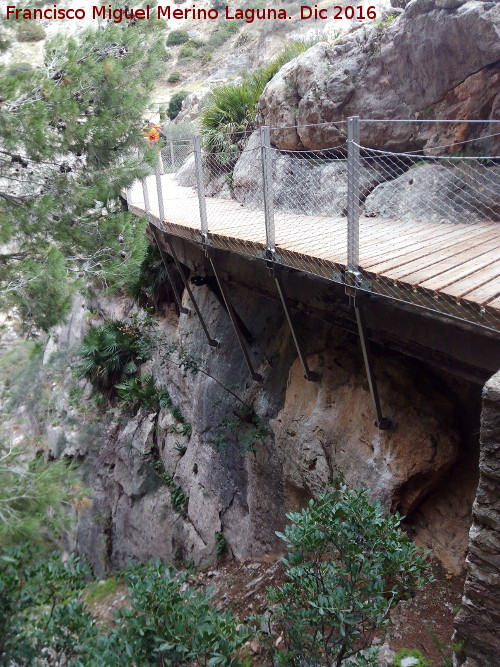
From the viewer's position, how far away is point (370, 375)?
4078mm

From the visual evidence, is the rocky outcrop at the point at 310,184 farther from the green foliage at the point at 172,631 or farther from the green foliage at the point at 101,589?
the green foliage at the point at 101,589

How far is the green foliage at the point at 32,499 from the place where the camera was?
4113mm

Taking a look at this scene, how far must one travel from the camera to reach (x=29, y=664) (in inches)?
107

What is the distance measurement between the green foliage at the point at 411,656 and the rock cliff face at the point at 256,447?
2.89 ft

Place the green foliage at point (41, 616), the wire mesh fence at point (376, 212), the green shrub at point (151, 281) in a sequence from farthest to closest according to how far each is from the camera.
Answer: the green shrub at point (151, 281), the wire mesh fence at point (376, 212), the green foliage at point (41, 616)

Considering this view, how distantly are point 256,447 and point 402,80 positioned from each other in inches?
200

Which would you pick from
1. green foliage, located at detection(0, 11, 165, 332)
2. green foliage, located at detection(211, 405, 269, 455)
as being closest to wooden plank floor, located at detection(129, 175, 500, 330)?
green foliage, located at detection(0, 11, 165, 332)

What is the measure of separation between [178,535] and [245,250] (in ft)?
16.8

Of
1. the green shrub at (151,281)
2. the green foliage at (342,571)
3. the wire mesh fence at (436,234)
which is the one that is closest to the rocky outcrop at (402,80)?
the wire mesh fence at (436,234)

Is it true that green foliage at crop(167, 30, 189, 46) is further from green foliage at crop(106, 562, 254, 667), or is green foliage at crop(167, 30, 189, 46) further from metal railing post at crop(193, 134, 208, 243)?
green foliage at crop(106, 562, 254, 667)

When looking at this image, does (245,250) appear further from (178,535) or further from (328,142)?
(178,535)

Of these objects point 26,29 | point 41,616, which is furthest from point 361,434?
point 26,29

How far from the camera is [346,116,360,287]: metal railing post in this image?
3.20 metres

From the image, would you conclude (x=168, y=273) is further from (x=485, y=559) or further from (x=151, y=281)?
(x=485, y=559)
